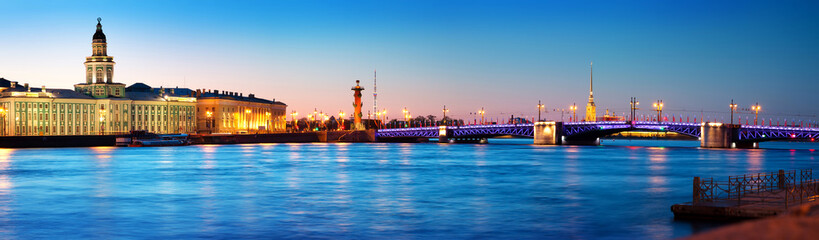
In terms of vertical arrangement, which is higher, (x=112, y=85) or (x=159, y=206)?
(x=112, y=85)

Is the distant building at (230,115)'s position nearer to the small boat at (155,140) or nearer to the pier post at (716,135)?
the small boat at (155,140)

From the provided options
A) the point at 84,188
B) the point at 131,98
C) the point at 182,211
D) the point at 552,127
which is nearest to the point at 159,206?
the point at 182,211

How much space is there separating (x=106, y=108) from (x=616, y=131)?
88.0m

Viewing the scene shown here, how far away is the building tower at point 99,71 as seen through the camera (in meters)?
152

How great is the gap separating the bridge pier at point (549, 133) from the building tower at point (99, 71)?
76.2 meters

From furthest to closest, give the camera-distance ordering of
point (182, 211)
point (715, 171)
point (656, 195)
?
point (715, 171), point (656, 195), point (182, 211)

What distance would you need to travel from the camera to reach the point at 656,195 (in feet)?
127

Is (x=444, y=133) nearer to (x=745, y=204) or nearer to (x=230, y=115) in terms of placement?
(x=230, y=115)

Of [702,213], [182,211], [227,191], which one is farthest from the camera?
[227,191]

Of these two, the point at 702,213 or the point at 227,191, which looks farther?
the point at 227,191

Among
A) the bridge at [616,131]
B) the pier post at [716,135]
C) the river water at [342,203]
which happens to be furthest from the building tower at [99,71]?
the pier post at [716,135]

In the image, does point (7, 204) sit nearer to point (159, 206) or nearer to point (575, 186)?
point (159, 206)

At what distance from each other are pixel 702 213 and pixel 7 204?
26552 mm

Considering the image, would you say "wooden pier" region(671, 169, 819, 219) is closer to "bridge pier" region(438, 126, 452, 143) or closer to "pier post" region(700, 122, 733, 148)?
"pier post" region(700, 122, 733, 148)
